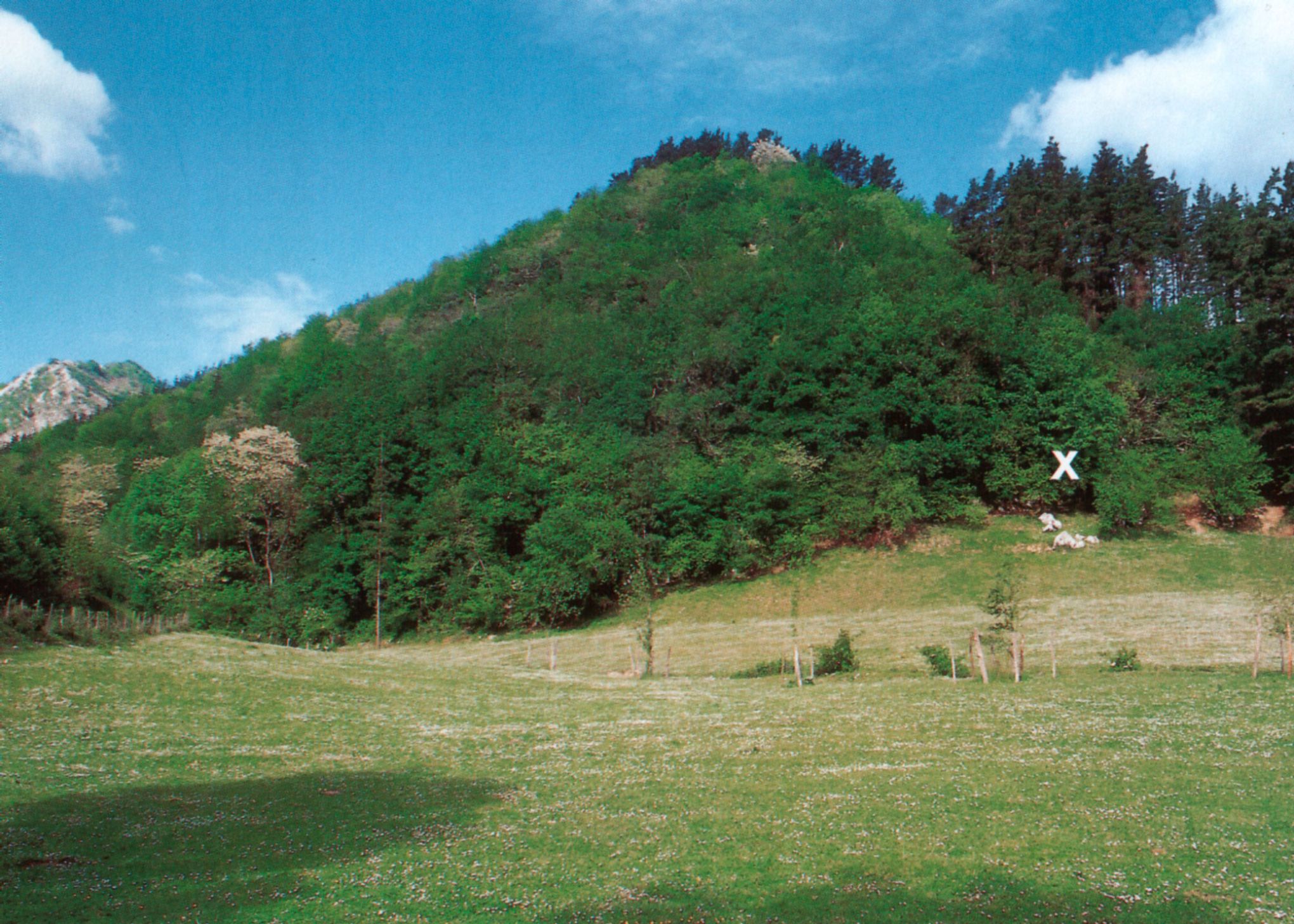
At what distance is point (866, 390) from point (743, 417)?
47.8 feet

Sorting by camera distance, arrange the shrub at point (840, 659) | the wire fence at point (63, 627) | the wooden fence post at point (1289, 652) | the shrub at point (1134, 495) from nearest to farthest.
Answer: the wooden fence post at point (1289, 652) < the wire fence at point (63, 627) < the shrub at point (840, 659) < the shrub at point (1134, 495)

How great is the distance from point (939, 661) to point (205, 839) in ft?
109

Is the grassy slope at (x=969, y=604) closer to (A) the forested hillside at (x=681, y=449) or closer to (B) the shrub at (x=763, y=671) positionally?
(B) the shrub at (x=763, y=671)

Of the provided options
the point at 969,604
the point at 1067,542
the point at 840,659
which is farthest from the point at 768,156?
the point at 840,659

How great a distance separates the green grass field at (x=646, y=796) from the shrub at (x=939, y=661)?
152 centimetres

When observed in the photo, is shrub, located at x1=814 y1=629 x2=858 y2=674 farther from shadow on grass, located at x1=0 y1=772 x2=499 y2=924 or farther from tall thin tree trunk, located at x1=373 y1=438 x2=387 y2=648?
tall thin tree trunk, located at x1=373 y1=438 x2=387 y2=648

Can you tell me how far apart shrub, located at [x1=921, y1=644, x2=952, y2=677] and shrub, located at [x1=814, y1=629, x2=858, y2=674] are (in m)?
3.97

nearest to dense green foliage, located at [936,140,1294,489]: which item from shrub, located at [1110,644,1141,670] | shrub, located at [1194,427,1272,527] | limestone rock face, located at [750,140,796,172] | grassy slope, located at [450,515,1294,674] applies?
shrub, located at [1194,427,1272,527]

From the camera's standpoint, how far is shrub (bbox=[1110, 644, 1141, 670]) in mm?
37000

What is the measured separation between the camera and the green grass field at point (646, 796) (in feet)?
37.7

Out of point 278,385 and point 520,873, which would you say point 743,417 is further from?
point 278,385

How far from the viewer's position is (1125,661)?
1467 inches

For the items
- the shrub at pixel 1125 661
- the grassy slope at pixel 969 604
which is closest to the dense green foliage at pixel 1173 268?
the grassy slope at pixel 969 604

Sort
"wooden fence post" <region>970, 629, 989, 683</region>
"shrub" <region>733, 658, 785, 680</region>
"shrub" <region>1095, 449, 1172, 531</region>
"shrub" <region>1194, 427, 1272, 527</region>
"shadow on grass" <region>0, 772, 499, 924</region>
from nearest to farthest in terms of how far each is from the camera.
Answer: "shadow on grass" <region>0, 772, 499, 924</region> < "wooden fence post" <region>970, 629, 989, 683</region> < "shrub" <region>733, 658, 785, 680</region> < "shrub" <region>1194, 427, 1272, 527</region> < "shrub" <region>1095, 449, 1172, 531</region>
